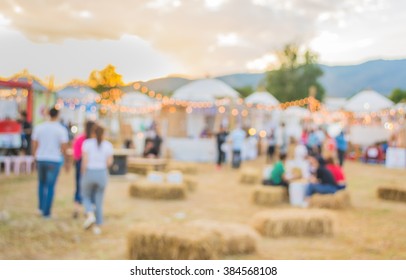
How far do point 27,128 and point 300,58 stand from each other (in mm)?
23322

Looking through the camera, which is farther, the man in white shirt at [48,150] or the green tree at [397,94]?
the green tree at [397,94]

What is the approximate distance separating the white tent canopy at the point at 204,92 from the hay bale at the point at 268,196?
6666 millimetres

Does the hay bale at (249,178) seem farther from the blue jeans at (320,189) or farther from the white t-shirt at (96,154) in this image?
the white t-shirt at (96,154)

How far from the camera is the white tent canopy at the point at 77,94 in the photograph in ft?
53.2

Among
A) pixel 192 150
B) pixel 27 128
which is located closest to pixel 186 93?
pixel 192 150

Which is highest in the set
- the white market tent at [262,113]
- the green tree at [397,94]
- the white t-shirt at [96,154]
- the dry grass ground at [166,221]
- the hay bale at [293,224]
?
the green tree at [397,94]

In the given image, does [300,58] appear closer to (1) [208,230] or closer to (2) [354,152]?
(2) [354,152]

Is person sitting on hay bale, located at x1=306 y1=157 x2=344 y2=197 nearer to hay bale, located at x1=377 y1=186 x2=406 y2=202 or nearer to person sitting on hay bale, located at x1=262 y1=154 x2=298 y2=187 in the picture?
person sitting on hay bale, located at x1=262 y1=154 x2=298 y2=187

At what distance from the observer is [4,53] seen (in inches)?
186

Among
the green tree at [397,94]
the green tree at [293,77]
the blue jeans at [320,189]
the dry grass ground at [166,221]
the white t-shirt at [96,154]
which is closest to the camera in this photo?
the dry grass ground at [166,221]

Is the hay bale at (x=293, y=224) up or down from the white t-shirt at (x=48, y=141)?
down

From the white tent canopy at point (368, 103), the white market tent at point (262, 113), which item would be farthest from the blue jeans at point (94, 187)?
the white tent canopy at point (368, 103)

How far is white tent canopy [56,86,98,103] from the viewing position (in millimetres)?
16219

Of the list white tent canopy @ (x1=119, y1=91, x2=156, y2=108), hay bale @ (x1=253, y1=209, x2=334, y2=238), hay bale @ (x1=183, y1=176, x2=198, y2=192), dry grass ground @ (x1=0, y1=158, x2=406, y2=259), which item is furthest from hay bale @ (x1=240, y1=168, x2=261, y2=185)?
white tent canopy @ (x1=119, y1=91, x2=156, y2=108)
